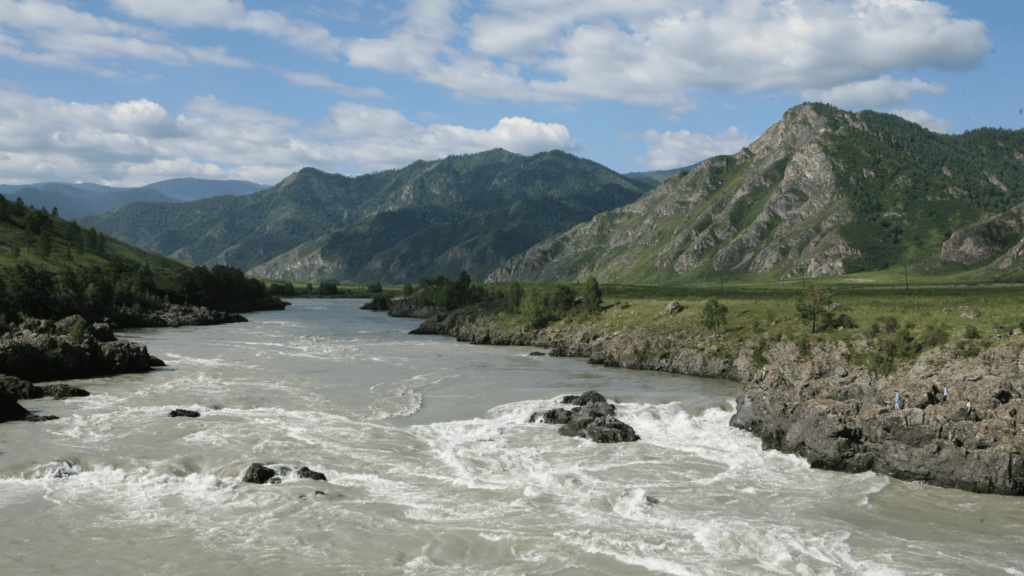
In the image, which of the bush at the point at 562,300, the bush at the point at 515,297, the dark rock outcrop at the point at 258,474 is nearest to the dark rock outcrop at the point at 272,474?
the dark rock outcrop at the point at 258,474

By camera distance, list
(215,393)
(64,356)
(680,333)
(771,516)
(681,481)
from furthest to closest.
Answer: (680,333)
(64,356)
(215,393)
(681,481)
(771,516)

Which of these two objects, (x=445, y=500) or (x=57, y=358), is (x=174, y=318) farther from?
(x=445, y=500)

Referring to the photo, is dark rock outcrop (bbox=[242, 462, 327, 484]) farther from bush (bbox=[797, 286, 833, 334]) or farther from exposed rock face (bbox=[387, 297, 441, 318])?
exposed rock face (bbox=[387, 297, 441, 318])

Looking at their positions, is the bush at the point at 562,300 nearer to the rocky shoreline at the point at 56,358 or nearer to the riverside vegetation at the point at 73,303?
the rocky shoreline at the point at 56,358

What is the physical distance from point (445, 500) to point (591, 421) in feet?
51.3

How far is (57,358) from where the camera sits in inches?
2248

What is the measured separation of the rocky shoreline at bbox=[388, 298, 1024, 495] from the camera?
30234 mm

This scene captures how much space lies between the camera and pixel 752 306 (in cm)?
7756

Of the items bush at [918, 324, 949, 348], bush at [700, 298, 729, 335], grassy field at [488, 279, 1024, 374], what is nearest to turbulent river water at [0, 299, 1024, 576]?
grassy field at [488, 279, 1024, 374]

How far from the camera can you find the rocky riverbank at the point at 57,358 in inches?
1923

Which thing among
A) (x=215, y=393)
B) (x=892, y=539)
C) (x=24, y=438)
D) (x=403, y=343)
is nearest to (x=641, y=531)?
(x=892, y=539)

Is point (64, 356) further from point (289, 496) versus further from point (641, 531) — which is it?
point (641, 531)

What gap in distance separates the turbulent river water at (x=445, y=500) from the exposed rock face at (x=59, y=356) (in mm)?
11273

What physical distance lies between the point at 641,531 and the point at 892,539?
9859 mm
